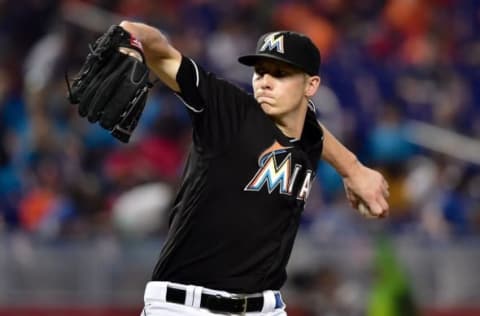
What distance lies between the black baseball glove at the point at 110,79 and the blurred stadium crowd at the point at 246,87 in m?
4.82

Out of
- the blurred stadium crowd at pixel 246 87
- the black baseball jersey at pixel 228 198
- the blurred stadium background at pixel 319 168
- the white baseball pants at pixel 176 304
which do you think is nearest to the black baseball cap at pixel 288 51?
the black baseball jersey at pixel 228 198

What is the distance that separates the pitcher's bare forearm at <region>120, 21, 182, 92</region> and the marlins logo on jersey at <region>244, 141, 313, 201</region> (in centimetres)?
48

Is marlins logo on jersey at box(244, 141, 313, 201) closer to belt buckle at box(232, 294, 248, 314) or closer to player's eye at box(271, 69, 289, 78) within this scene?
player's eye at box(271, 69, 289, 78)

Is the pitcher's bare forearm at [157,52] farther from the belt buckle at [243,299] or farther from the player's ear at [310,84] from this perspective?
the belt buckle at [243,299]

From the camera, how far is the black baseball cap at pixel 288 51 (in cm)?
506

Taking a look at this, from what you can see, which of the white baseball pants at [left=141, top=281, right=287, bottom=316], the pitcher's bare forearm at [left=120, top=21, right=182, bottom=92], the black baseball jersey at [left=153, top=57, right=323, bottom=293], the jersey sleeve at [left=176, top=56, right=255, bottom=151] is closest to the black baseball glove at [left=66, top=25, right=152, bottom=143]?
the pitcher's bare forearm at [left=120, top=21, right=182, bottom=92]

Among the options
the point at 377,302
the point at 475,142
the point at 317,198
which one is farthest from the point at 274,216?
the point at 475,142

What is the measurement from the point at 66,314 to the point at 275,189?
4460 millimetres

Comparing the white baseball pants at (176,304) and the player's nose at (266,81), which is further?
the player's nose at (266,81)

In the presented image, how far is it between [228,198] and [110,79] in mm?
699

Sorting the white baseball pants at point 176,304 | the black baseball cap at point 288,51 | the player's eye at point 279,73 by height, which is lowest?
the white baseball pants at point 176,304

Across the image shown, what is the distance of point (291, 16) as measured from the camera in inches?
480

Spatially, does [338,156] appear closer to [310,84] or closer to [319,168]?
[310,84]

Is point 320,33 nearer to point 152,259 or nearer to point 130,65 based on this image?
point 152,259
